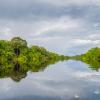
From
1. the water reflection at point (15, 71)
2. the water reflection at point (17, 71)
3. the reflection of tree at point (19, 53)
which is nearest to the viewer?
the water reflection at point (15, 71)

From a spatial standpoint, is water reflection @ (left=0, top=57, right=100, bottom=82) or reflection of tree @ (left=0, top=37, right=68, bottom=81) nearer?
water reflection @ (left=0, top=57, right=100, bottom=82)

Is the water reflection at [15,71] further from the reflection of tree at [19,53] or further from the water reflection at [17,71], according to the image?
the reflection of tree at [19,53]

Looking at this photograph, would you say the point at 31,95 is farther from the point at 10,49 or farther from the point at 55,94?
the point at 10,49

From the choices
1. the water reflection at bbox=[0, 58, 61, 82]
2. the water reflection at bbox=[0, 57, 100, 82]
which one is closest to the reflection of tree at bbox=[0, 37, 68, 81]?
the water reflection at bbox=[0, 57, 100, 82]

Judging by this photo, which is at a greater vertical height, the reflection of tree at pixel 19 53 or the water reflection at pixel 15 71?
the reflection of tree at pixel 19 53

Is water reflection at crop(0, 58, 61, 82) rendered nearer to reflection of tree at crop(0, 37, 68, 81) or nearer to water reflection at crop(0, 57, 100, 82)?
water reflection at crop(0, 57, 100, 82)

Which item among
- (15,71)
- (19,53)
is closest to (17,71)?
(15,71)

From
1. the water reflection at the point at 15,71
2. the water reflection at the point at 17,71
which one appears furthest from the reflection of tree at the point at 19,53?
the water reflection at the point at 15,71

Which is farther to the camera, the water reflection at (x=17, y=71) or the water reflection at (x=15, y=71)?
the water reflection at (x=17, y=71)

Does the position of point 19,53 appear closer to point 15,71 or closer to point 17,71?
point 17,71

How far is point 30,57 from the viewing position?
127 metres

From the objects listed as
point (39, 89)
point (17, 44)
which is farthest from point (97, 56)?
point (39, 89)

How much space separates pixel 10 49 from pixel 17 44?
26.7 feet

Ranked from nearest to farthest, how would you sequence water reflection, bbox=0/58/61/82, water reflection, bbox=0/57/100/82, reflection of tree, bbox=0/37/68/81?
water reflection, bbox=0/58/61/82 → water reflection, bbox=0/57/100/82 → reflection of tree, bbox=0/37/68/81
